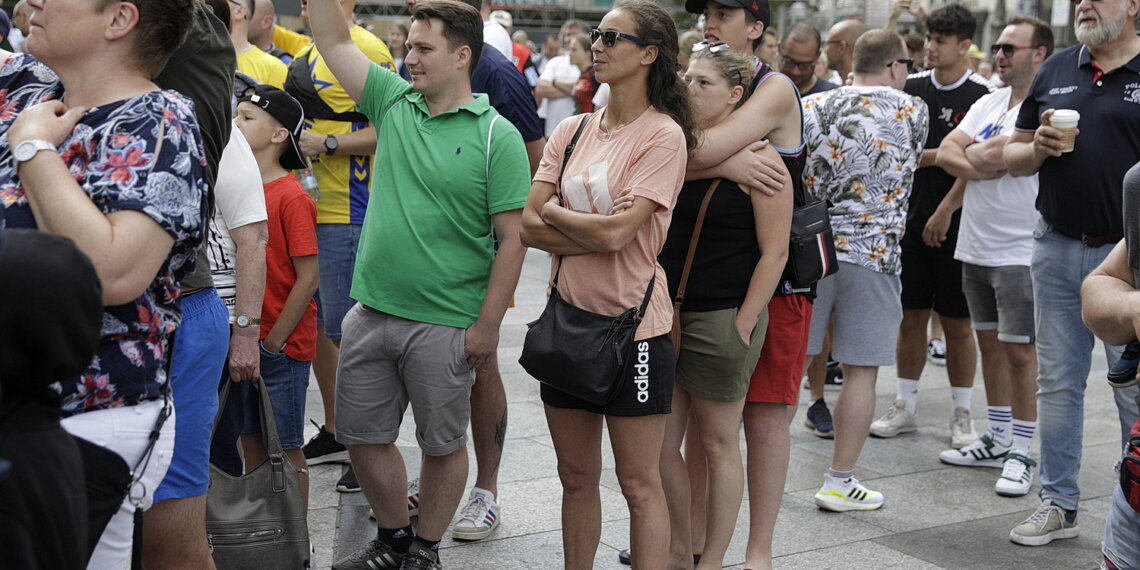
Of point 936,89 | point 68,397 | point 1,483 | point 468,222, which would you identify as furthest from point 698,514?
point 936,89

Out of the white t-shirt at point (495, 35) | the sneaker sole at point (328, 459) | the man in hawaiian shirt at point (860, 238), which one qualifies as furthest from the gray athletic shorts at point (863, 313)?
the white t-shirt at point (495, 35)

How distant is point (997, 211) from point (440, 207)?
316 centimetres

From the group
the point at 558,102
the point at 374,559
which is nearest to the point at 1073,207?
the point at 374,559

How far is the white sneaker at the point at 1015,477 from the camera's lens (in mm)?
5605

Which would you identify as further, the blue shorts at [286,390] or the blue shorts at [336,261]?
the blue shorts at [336,261]

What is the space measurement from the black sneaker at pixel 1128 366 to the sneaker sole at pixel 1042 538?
2.41 meters

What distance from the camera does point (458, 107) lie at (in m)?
4.16

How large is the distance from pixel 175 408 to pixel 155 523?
27cm

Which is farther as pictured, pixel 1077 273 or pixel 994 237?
pixel 994 237

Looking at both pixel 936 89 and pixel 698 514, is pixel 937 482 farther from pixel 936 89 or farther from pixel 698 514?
pixel 936 89

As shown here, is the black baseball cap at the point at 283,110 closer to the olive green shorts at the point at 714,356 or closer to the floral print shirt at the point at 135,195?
the olive green shorts at the point at 714,356

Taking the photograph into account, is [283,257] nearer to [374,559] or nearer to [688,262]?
[374,559]

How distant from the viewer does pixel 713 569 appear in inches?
165

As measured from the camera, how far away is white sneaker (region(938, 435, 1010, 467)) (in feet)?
20.0
